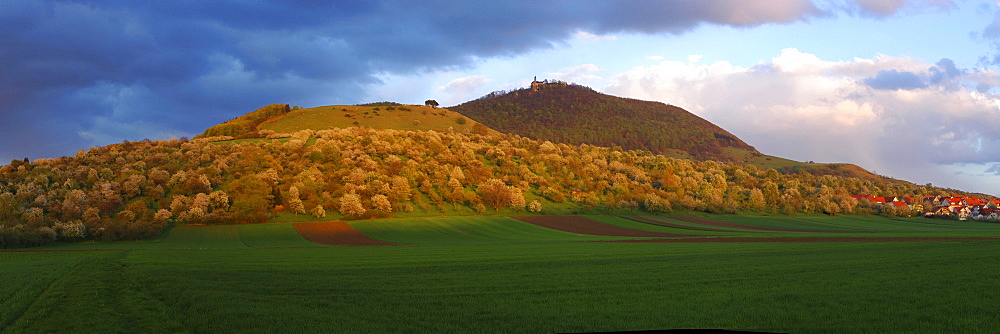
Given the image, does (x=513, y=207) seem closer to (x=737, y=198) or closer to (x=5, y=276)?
(x=737, y=198)

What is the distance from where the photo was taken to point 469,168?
260ft

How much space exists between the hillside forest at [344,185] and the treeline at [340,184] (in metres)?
0.17

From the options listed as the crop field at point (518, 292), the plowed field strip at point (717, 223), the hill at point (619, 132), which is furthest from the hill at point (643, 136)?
the crop field at point (518, 292)

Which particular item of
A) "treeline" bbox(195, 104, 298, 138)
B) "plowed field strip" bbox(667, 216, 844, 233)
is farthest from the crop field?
"treeline" bbox(195, 104, 298, 138)

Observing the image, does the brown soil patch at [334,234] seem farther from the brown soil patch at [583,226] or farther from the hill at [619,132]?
the hill at [619,132]

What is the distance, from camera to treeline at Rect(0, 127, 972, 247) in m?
52.0

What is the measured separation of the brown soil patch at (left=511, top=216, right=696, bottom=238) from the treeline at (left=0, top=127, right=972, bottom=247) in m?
6.51

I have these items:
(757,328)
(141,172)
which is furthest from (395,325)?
(141,172)

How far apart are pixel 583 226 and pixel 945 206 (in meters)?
81.0

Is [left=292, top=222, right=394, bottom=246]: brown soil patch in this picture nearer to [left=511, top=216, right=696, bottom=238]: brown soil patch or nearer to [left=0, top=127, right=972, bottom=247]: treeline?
[left=0, top=127, right=972, bottom=247]: treeline

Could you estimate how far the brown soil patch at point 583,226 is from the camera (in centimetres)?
5072

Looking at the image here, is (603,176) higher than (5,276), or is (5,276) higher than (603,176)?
(603,176)

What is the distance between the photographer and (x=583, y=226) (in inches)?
2270

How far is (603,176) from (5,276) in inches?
3002
